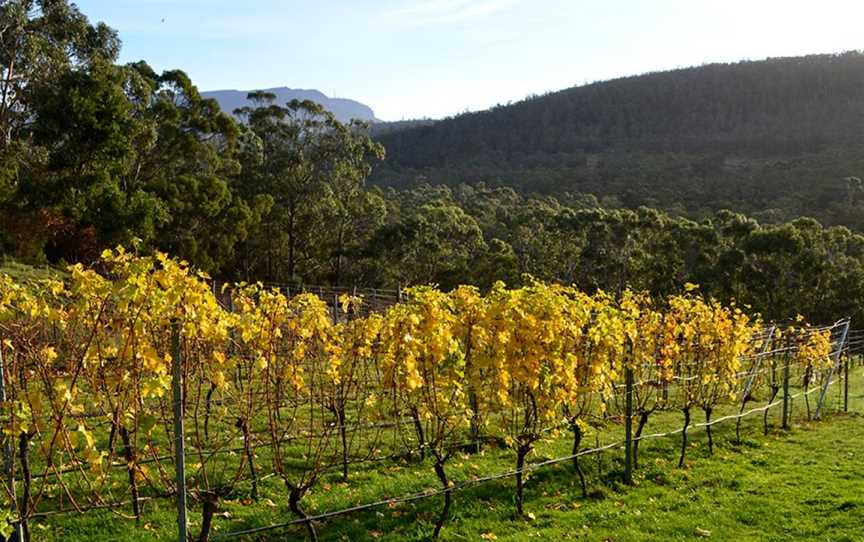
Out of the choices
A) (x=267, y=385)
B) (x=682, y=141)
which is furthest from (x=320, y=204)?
(x=682, y=141)

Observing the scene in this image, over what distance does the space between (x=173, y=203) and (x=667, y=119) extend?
257ft

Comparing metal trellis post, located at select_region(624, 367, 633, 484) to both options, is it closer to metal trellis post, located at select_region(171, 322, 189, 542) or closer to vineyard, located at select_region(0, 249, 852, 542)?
vineyard, located at select_region(0, 249, 852, 542)

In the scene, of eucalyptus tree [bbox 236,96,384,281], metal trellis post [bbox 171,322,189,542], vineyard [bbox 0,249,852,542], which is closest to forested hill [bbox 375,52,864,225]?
eucalyptus tree [bbox 236,96,384,281]

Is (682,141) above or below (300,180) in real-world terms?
above

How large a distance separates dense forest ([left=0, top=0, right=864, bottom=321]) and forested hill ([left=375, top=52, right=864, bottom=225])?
2.00ft

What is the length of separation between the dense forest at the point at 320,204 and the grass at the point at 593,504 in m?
3.30

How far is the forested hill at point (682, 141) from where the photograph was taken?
2279 inches

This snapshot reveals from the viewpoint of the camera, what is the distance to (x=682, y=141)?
81625 millimetres

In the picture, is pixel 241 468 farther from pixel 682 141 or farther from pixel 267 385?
pixel 682 141

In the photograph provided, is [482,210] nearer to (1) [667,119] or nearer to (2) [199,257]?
(2) [199,257]

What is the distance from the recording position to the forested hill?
57875mm

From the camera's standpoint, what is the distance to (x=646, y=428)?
1052 centimetres

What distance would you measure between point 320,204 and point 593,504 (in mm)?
26926

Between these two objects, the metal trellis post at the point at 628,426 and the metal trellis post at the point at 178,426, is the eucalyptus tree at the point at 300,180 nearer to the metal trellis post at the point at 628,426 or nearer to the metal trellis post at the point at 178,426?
the metal trellis post at the point at 628,426
